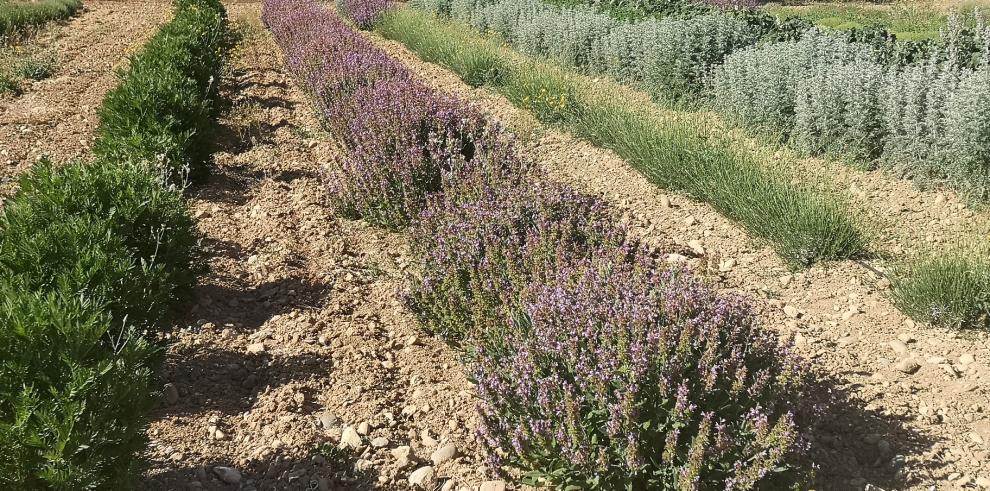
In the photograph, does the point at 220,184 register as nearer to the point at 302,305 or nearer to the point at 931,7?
the point at 302,305

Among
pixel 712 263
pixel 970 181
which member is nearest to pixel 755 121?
pixel 970 181

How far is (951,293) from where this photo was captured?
12.7 feet

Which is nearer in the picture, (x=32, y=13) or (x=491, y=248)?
(x=491, y=248)

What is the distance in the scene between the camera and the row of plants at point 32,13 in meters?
12.6

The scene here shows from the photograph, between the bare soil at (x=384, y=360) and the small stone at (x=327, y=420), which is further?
the small stone at (x=327, y=420)

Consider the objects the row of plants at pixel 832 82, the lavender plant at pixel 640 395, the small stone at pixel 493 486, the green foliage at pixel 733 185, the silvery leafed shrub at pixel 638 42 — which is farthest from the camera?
the silvery leafed shrub at pixel 638 42

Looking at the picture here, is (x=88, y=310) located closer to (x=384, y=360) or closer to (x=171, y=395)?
(x=171, y=395)

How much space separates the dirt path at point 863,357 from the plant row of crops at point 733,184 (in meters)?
0.12

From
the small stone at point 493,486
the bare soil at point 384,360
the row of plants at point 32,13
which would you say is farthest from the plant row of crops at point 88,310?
the row of plants at point 32,13

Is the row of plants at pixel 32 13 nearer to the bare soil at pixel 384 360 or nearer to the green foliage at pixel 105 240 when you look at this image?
the bare soil at pixel 384 360

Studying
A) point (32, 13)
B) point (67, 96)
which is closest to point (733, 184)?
point (67, 96)

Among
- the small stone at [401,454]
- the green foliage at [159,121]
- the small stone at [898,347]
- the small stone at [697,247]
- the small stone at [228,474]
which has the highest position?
the green foliage at [159,121]

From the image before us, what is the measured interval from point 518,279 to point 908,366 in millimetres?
1968

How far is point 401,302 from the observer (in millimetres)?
3955
